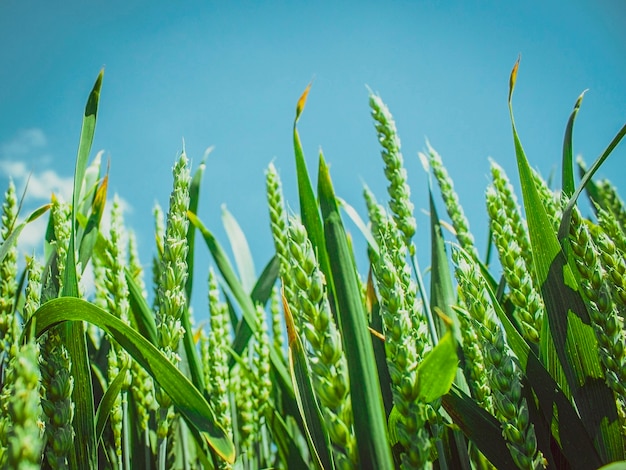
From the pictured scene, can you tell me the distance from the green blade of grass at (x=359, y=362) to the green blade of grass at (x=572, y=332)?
1.70 feet

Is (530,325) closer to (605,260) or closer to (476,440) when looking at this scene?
(605,260)

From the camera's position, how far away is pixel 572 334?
0.99 metres

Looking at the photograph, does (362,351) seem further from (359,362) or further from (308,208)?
(308,208)

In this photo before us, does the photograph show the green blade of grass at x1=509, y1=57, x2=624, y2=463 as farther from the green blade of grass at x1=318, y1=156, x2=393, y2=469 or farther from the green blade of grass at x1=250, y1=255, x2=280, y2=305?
the green blade of grass at x1=250, y1=255, x2=280, y2=305

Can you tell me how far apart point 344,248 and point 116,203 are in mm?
1741

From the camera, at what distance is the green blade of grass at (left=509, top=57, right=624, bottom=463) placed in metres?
0.94

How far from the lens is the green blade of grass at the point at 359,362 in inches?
27.2

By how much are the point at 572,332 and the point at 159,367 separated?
3.02 ft

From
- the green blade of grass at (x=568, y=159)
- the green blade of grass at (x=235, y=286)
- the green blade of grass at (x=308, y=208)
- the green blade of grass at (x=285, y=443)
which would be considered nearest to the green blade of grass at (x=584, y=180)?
the green blade of grass at (x=568, y=159)

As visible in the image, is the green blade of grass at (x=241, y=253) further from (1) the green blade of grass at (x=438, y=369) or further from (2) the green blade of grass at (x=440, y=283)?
(1) the green blade of grass at (x=438, y=369)

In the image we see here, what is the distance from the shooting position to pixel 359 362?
735mm

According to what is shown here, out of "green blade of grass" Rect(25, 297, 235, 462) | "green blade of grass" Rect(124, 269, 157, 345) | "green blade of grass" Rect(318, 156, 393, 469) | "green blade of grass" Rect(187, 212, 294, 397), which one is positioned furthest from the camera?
"green blade of grass" Rect(187, 212, 294, 397)

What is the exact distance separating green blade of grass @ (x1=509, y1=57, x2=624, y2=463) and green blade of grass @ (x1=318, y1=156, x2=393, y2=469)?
519 millimetres

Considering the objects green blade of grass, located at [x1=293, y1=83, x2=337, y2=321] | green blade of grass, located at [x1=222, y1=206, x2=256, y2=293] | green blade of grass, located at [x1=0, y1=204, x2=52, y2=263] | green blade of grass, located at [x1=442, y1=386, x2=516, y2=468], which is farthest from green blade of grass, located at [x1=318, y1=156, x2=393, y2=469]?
green blade of grass, located at [x1=222, y1=206, x2=256, y2=293]
